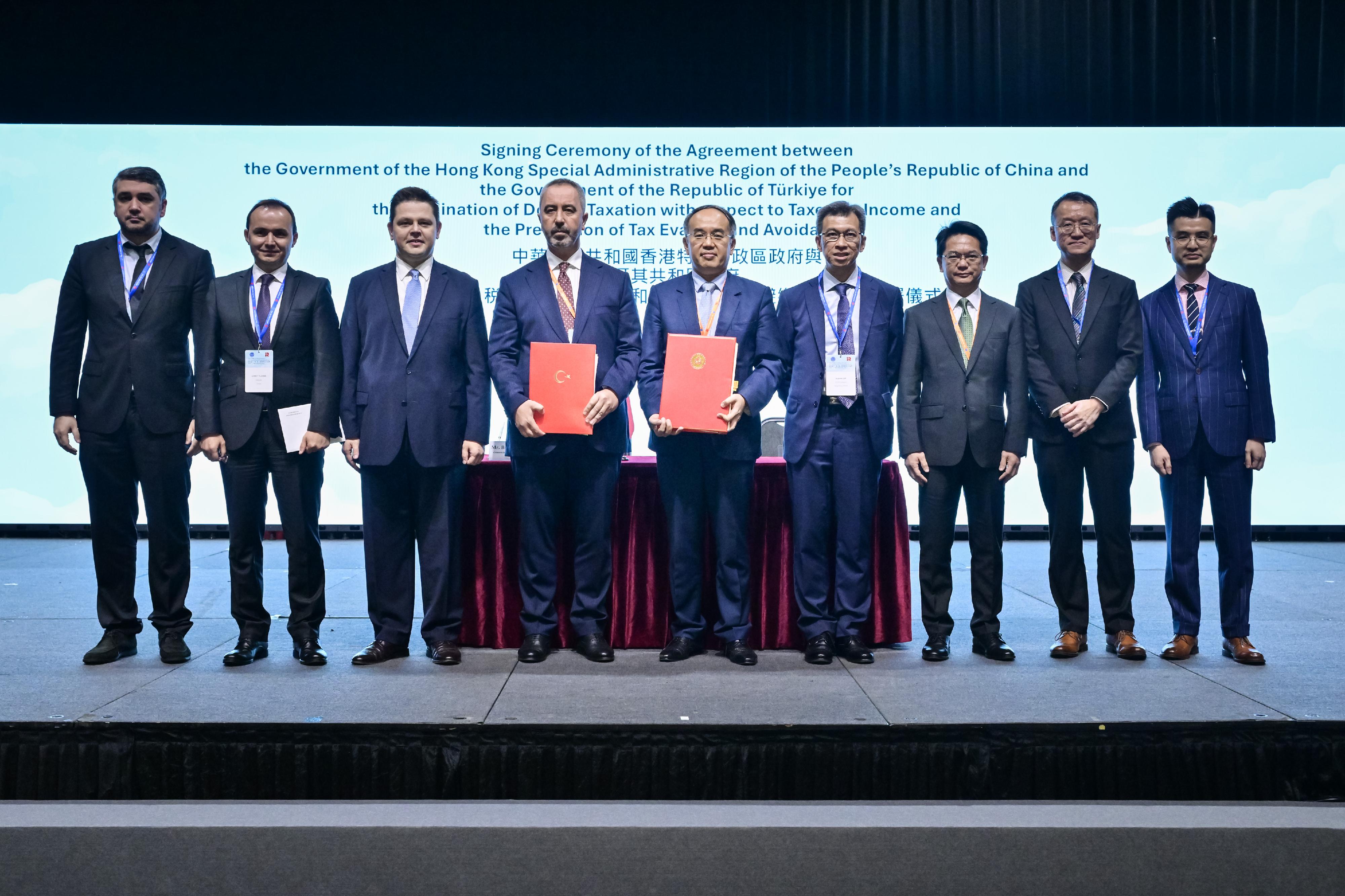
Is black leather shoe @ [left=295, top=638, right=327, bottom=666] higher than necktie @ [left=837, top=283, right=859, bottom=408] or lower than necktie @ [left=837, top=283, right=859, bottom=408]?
lower

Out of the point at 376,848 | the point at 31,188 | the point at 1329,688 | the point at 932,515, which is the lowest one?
the point at 376,848

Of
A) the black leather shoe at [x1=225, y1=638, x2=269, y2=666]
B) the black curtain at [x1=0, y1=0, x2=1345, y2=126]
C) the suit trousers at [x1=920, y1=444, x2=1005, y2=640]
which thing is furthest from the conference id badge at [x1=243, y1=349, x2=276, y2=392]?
the black curtain at [x1=0, y1=0, x2=1345, y2=126]

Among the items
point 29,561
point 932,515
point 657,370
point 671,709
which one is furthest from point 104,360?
point 29,561

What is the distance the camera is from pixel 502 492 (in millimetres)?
3338

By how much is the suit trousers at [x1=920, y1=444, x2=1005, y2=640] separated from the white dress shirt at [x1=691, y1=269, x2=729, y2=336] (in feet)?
2.68

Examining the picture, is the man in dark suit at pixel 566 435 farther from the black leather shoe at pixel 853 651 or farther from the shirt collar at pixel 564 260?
the black leather shoe at pixel 853 651

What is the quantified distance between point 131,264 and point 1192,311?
3.33 m

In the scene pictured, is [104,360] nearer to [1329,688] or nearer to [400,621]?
[400,621]

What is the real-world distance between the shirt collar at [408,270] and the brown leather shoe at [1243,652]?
9.03 feet

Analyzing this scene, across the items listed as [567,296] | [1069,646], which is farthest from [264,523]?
[1069,646]

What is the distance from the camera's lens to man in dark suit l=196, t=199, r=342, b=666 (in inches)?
122

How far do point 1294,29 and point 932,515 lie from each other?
4952 millimetres

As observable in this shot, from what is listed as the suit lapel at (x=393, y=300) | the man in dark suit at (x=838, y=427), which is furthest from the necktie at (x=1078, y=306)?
the suit lapel at (x=393, y=300)

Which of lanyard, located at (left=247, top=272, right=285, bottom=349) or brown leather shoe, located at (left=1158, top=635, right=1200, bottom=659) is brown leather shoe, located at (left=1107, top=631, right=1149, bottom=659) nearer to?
brown leather shoe, located at (left=1158, top=635, right=1200, bottom=659)
